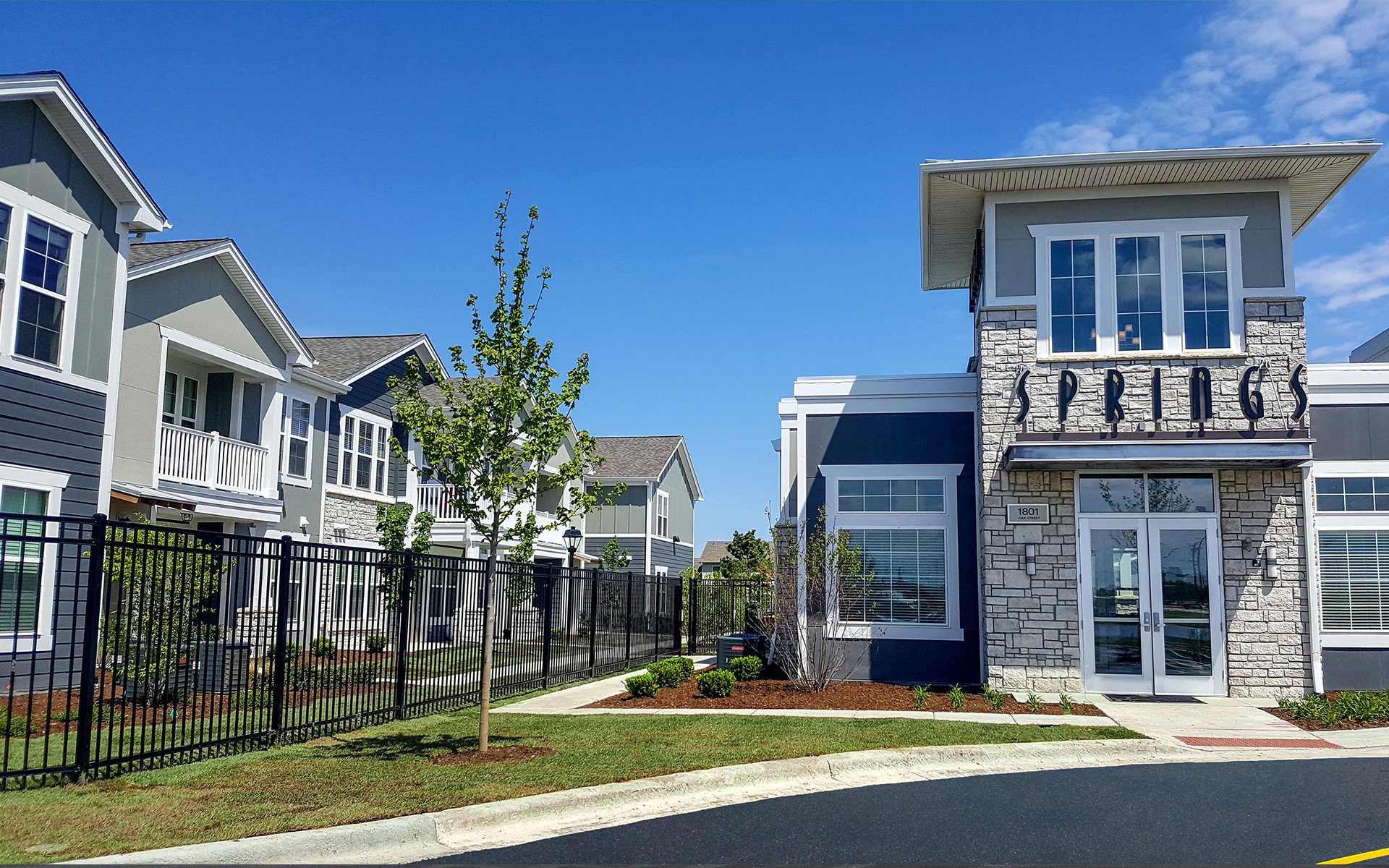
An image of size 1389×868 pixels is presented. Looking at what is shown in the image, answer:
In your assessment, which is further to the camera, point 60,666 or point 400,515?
point 400,515

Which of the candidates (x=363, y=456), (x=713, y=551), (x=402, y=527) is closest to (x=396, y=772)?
(x=402, y=527)

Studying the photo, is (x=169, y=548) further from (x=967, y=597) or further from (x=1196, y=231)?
(x=1196, y=231)

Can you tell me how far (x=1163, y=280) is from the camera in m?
15.8

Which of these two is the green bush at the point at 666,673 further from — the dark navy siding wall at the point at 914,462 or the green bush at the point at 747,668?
the dark navy siding wall at the point at 914,462

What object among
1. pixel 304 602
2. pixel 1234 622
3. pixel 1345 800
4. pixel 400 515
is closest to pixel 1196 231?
pixel 1234 622

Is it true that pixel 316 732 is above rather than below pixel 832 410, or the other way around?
below

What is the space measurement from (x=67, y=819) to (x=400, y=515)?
19.2 meters

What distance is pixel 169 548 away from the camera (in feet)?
29.5

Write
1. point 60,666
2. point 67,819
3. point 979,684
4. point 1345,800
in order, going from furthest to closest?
point 979,684 → point 60,666 → point 1345,800 → point 67,819

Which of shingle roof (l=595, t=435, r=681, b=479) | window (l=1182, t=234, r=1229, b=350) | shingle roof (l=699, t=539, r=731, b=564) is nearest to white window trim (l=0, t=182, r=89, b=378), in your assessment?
window (l=1182, t=234, r=1229, b=350)

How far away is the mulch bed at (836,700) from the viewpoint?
45.9 ft

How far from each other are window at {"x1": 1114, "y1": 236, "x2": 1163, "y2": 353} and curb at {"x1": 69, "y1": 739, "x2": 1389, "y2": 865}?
6535 mm

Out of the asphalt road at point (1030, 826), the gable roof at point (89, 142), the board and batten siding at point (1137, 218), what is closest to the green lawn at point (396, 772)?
the asphalt road at point (1030, 826)

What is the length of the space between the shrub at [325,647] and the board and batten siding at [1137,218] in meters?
10.6
